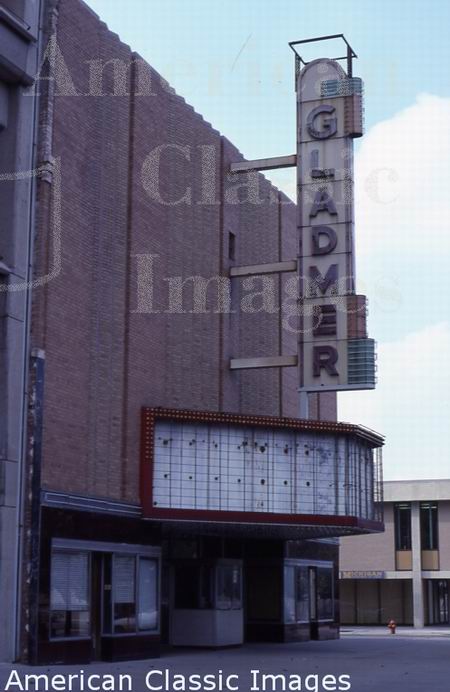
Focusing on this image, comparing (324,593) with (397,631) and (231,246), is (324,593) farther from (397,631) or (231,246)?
(397,631)

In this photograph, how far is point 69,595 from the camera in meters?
25.5

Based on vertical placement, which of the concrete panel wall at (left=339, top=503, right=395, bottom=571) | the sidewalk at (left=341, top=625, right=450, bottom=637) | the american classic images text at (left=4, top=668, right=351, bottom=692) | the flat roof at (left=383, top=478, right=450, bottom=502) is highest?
the flat roof at (left=383, top=478, right=450, bottom=502)

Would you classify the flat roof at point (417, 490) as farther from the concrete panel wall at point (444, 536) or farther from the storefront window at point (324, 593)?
the storefront window at point (324, 593)

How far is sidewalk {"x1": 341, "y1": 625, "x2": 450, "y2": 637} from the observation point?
168 feet

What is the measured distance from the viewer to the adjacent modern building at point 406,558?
61594mm

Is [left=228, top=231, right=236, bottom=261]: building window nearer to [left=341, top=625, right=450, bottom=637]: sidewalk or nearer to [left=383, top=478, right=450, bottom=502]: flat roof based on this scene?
[left=341, top=625, right=450, bottom=637]: sidewalk

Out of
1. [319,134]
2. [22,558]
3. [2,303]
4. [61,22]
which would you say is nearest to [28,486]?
[22,558]

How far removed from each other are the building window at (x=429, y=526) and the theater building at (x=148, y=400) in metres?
26.7

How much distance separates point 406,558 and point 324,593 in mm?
22337

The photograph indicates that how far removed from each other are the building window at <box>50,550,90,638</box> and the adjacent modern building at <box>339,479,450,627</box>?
38.2 metres

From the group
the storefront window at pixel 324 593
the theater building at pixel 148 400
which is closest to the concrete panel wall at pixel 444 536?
the storefront window at pixel 324 593

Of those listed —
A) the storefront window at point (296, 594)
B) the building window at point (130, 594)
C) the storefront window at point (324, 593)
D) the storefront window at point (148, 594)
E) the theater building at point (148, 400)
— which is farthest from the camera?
the storefront window at point (324, 593)

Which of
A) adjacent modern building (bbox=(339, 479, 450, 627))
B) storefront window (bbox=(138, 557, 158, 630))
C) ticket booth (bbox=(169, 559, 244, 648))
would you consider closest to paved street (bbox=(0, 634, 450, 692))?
ticket booth (bbox=(169, 559, 244, 648))

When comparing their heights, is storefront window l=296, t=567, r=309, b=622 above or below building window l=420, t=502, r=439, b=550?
below
